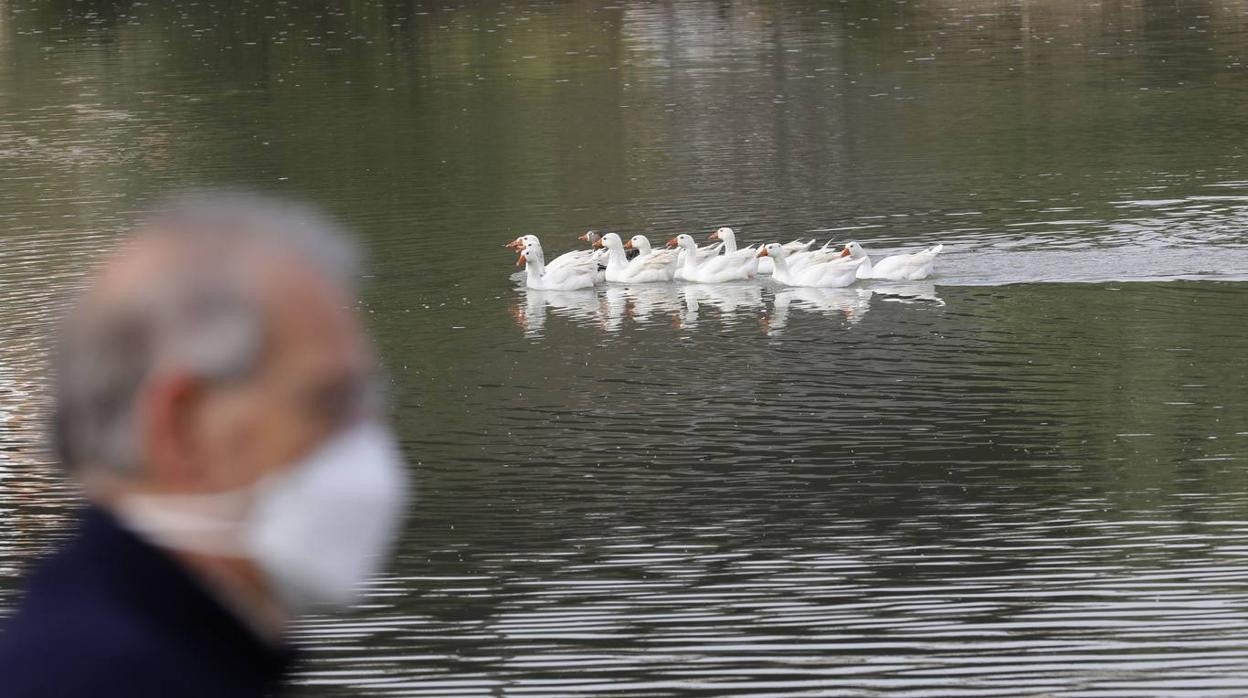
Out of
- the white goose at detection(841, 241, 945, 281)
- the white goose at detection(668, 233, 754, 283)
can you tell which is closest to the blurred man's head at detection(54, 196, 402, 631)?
the white goose at detection(841, 241, 945, 281)

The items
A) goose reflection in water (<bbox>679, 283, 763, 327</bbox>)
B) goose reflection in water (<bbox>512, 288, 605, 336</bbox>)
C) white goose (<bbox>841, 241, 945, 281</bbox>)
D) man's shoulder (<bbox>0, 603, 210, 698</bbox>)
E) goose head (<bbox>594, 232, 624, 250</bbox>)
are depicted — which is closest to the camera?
man's shoulder (<bbox>0, 603, 210, 698</bbox>)

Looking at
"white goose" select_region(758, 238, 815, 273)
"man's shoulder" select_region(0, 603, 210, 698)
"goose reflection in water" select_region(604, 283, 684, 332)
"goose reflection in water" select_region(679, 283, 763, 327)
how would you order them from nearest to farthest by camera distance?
"man's shoulder" select_region(0, 603, 210, 698)
"goose reflection in water" select_region(604, 283, 684, 332)
"goose reflection in water" select_region(679, 283, 763, 327)
"white goose" select_region(758, 238, 815, 273)

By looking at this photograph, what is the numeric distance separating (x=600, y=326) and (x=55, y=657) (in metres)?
19.0

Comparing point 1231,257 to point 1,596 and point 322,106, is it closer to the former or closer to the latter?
point 1,596

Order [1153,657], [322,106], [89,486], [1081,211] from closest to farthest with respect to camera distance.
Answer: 1. [89,486]
2. [1153,657]
3. [1081,211]
4. [322,106]

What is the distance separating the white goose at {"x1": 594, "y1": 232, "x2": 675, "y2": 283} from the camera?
22969mm

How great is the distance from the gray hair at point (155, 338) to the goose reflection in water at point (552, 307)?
18344 mm

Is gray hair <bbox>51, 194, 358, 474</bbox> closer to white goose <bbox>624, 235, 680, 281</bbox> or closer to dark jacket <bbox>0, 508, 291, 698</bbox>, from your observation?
dark jacket <bbox>0, 508, 291, 698</bbox>

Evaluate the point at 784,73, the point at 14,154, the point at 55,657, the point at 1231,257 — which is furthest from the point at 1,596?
the point at 784,73

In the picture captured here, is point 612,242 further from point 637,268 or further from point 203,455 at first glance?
point 203,455

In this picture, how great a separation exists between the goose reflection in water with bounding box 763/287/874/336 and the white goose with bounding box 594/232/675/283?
4.78 ft

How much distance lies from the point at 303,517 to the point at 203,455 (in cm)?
12

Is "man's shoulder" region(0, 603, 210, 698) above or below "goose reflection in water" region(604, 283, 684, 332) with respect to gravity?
above

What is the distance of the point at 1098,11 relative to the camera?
56.1m
